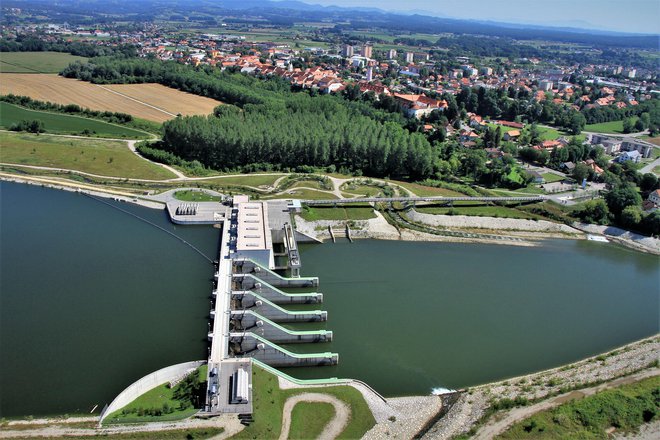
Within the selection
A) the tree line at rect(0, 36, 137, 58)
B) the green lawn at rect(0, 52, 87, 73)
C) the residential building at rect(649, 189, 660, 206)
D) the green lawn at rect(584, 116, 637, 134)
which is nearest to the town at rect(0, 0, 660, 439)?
the residential building at rect(649, 189, 660, 206)

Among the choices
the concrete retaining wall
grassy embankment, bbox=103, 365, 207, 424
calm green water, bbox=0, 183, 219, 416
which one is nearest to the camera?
grassy embankment, bbox=103, 365, 207, 424

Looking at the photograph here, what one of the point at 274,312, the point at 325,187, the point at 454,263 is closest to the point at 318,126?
the point at 325,187

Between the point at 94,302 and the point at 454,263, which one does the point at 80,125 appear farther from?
the point at 454,263

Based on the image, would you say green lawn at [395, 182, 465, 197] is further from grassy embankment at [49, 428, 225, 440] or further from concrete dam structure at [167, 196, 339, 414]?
grassy embankment at [49, 428, 225, 440]

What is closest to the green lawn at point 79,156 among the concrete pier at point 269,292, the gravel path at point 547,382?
the concrete pier at point 269,292

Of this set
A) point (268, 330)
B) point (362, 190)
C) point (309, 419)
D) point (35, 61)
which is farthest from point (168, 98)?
point (309, 419)

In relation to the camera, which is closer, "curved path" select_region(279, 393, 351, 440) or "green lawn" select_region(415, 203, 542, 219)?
"curved path" select_region(279, 393, 351, 440)
